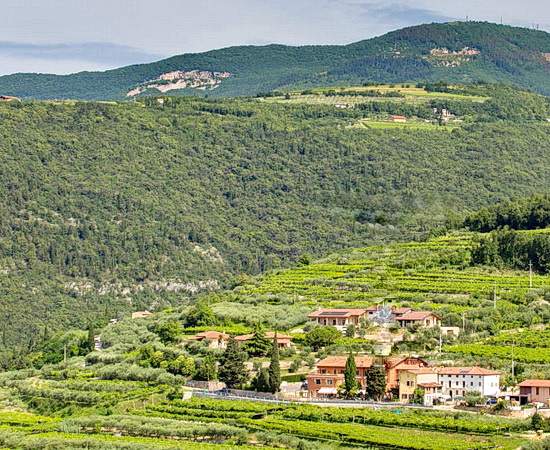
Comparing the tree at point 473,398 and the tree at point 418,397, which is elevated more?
the tree at point 473,398

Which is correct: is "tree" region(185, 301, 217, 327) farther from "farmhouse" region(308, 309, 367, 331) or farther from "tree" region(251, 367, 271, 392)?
"tree" region(251, 367, 271, 392)

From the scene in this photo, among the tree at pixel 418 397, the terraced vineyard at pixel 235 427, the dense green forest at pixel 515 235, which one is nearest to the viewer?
the terraced vineyard at pixel 235 427

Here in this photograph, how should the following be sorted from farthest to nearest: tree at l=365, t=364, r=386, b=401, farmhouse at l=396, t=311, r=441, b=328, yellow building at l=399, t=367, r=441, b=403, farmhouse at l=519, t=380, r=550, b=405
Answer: farmhouse at l=396, t=311, r=441, b=328 < tree at l=365, t=364, r=386, b=401 < yellow building at l=399, t=367, r=441, b=403 < farmhouse at l=519, t=380, r=550, b=405

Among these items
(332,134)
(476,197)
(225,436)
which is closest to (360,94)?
(332,134)

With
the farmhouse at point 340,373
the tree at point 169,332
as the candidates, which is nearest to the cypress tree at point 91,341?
the tree at point 169,332

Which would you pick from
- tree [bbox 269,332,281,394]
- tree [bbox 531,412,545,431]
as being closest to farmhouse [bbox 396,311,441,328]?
tree [bbox 269,332,281,394]

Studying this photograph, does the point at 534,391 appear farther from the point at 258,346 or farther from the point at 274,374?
the point at 258,346

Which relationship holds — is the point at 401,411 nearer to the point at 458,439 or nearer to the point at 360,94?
the point at 458,439

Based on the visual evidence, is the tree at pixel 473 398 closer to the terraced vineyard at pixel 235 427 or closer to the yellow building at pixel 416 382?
the terraced vineyard at pixel 235 427
